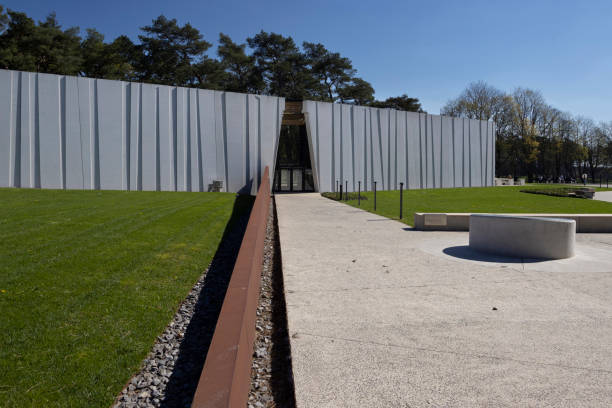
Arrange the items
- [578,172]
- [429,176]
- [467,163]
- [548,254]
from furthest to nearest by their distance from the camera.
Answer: [578,172] → [467,163] → [429,176] → [548,254]

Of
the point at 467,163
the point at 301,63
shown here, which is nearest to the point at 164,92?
the point at 467,163

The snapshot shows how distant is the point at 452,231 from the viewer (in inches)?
404

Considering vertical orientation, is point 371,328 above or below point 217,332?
below

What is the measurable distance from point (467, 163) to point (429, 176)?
Answer: 5.32 metres

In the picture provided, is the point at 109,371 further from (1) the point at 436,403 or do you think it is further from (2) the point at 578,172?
(2) the point at 578,172

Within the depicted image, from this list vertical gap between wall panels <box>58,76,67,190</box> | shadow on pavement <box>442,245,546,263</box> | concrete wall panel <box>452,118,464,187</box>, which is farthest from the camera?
concrete wall panel <box>452,118,464,187</box>

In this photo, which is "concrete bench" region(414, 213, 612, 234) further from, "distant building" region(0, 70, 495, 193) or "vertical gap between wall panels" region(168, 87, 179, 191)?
"vertical gap between wall panels" region(168, 87, 179, 191)

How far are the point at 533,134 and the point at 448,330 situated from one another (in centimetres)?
7225

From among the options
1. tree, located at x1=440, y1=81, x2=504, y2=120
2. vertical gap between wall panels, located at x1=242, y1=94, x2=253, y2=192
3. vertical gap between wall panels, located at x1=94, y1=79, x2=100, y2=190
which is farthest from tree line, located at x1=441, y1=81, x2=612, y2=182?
vertical gap between wall panels, located at x1=94, y1=79, x2=100, y2=190

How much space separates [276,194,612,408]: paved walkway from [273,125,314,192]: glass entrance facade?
24192 mm

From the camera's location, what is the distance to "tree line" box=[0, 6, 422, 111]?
37594 millimetres

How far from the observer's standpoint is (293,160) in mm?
31328

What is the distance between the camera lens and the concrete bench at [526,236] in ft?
22.1

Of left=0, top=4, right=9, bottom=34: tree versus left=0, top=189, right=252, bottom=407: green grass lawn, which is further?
left=0, top=4, right=9, bottom=34: tree
